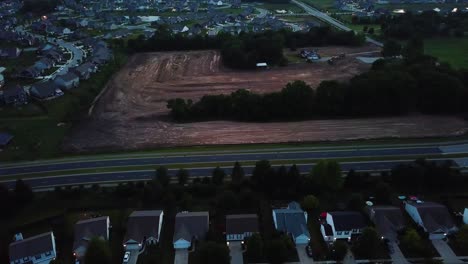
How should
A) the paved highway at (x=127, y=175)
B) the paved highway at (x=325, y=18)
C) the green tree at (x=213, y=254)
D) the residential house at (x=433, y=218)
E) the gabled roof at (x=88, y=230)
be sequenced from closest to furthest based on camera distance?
the green tree at (x=213, y=254), the gabled roof at (x=88, y=230), the residential house at (x=433, y=218), the paved highway at (x=127, y=175), the paved highway at (x=325, y=18)

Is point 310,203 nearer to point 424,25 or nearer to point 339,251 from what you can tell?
point 339,251

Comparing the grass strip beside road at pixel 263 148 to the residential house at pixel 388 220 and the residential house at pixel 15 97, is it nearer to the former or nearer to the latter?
the residential house at pixel 388 220

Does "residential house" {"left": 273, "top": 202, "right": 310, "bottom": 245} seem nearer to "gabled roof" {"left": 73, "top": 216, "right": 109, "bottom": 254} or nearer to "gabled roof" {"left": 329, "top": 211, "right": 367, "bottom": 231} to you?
"gabled roof" {"left": 329, "top": 211, "right": 367, "bottom": 231}

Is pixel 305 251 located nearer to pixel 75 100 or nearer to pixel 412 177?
pixel 412 177

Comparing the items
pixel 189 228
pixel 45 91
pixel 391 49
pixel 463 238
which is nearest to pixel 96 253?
pixel 189 228

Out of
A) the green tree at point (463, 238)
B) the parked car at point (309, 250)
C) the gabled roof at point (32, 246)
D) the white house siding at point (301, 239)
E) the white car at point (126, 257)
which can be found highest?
the green tree at point (463, 238)

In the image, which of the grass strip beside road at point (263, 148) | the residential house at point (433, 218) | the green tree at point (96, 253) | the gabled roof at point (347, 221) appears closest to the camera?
the green tree at point (96, 253)

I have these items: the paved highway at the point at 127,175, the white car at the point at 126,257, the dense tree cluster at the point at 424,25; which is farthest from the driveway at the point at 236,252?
A: the dense tree cluster at the point at 424,25
